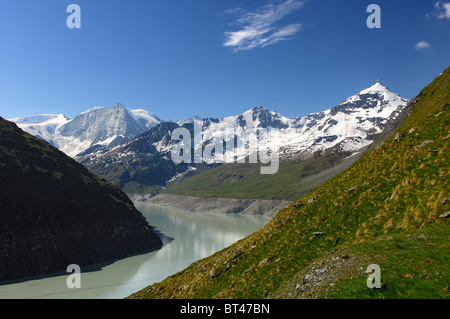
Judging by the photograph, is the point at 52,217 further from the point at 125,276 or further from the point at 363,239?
the point at 363,239

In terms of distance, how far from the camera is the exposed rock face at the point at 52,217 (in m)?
90.9

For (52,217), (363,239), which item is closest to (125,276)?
(52,217)

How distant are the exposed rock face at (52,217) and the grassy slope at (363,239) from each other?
75.3m

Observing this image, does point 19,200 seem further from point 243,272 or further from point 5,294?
point 243,272

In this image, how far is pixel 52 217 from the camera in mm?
102062

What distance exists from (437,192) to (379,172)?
24.4 feet

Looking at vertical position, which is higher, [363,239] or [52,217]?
[363,239]

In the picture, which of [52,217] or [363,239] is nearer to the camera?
[363,239]

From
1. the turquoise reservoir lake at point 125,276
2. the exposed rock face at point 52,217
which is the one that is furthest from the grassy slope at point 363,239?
the exposed rock face at point 52,217

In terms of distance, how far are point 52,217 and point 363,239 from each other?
105 meters

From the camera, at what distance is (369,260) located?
57.0ft

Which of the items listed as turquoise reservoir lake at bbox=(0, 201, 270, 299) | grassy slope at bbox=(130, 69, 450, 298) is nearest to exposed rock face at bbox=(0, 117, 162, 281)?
turquoise reservoir lake at bbox=(0, 201, 270, 299)

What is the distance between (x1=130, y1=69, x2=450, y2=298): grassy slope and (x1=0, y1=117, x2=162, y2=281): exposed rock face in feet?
247

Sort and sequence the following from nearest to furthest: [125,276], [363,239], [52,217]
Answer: [363,239] → [125,276] → [52,217]
